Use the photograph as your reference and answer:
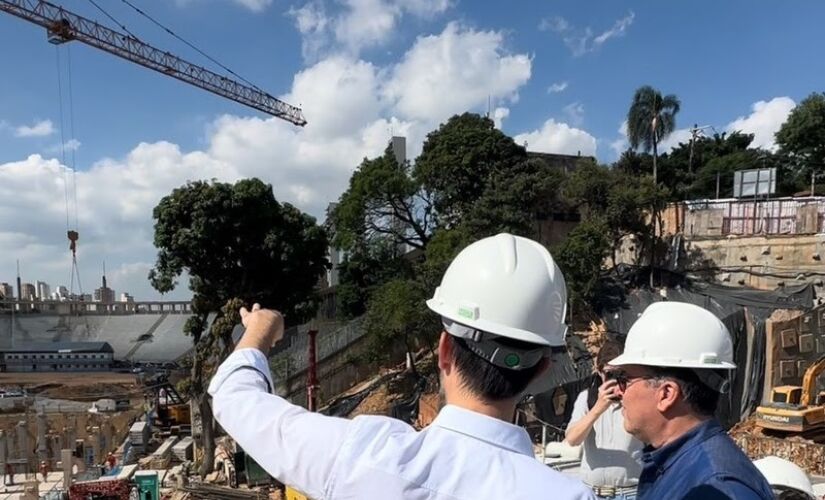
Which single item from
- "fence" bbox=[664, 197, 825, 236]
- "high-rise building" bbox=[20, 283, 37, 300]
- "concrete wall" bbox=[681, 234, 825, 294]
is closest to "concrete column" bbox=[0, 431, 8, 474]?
"concrete wall" bbox=[681, 234, 825, 294]

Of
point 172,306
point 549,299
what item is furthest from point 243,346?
point 172,306

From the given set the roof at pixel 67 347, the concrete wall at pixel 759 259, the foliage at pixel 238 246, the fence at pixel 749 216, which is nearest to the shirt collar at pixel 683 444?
the foliage at pixel 238 246

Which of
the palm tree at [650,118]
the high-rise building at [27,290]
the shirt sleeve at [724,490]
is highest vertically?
the palm tree at [650,118]

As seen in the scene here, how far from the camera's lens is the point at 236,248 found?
62.2 ft

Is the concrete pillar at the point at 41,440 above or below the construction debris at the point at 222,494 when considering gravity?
below

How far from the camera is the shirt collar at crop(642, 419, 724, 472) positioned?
65.6 inches

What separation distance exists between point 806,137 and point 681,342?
107ft

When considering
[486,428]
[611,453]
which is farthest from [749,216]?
[486,428]

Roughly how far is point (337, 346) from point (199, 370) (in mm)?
7774

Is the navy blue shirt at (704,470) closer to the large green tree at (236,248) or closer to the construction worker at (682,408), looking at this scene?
the construction worker at (682,408)

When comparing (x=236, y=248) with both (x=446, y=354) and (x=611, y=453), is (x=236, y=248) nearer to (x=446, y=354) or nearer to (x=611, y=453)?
(x=611, y=453)

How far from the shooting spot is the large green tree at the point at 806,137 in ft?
90.6

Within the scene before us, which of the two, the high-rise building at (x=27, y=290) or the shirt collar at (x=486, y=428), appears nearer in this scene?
the shirt collar at (x=486, y=428)

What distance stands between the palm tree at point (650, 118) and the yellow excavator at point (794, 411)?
22.5 m
